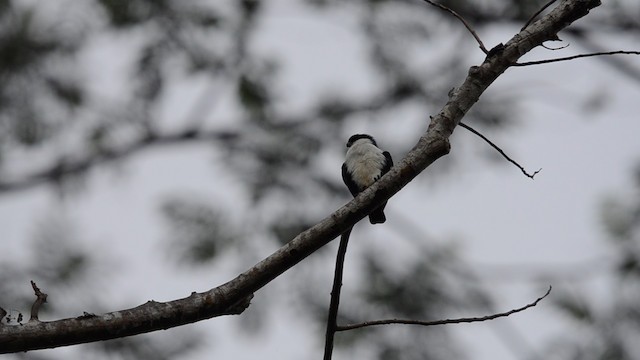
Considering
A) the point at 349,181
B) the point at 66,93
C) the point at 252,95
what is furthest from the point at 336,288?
the point at 66,93

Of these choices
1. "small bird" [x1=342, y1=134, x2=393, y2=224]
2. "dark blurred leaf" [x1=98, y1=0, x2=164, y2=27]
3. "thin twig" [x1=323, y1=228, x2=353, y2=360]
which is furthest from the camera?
"dark blurred leaf" [x1=98, y1=0, x2=164, y2=27]

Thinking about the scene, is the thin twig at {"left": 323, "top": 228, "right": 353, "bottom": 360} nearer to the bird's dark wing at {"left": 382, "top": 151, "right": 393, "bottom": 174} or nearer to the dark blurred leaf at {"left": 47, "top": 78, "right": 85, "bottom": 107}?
the bird's dark wing at {"left": 382, "top": 151, "right": 393, "bottom": 174}

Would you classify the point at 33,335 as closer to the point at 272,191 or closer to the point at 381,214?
the point at 381,214

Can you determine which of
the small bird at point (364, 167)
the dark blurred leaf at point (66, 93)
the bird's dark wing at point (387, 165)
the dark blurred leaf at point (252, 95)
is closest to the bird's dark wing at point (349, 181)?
the small bird at point (364, 167)

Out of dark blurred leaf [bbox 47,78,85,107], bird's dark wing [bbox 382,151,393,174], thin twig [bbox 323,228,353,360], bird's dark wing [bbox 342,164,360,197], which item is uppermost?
dark blurred leaf [bbox 47,78,85,107]

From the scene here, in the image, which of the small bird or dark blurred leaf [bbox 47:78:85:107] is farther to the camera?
dark blurred leaf [bbox 47:78:85:107]

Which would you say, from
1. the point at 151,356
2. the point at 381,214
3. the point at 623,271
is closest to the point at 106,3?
the point at 151,356

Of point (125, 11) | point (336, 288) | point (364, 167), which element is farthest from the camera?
point (125, 11)

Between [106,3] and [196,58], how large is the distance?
983 mm

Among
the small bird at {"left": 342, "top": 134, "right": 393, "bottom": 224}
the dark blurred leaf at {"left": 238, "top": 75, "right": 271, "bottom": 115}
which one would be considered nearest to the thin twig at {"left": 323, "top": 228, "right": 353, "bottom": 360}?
the small bird at {"left": 342, "top": 134, "right": 393, "bottom": 224}

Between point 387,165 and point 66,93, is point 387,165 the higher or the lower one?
the lower one

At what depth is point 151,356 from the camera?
6867 millimetres

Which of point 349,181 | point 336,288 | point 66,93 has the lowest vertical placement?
point 336,288

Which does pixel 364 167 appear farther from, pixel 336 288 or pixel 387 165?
pixel 336 288
